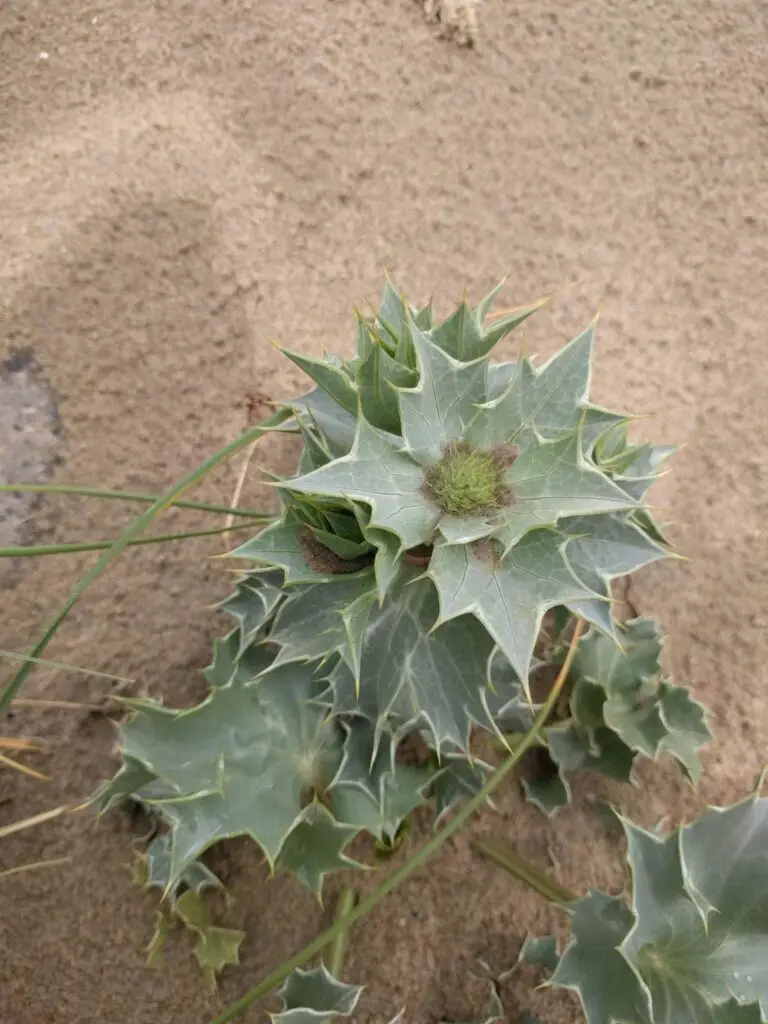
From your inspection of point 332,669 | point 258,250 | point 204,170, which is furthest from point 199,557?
point 204,170

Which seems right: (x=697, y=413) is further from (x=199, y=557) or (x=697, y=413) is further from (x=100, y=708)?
(x=100, y=708)

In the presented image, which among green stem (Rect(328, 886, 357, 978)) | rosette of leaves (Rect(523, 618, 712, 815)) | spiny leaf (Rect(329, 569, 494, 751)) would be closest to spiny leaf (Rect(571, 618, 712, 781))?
rosette of leaves (Rect(523, 618, 712, 815))

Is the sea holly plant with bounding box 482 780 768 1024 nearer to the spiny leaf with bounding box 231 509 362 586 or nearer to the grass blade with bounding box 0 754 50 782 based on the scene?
the spiny leaf with bounding box 231 509 362 586

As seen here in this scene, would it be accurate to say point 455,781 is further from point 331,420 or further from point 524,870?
point 331,420

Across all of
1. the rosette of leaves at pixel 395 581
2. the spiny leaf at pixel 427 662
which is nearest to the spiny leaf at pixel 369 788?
the rosette of leaves at pixel 395 581

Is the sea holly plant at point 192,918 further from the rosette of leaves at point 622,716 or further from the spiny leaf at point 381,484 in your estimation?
the spiny leaf at point 381,484

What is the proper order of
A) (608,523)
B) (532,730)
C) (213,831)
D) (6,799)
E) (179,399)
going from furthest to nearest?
(179,399)
(6,799)
(532,730)
(213,831)
(608,523)
